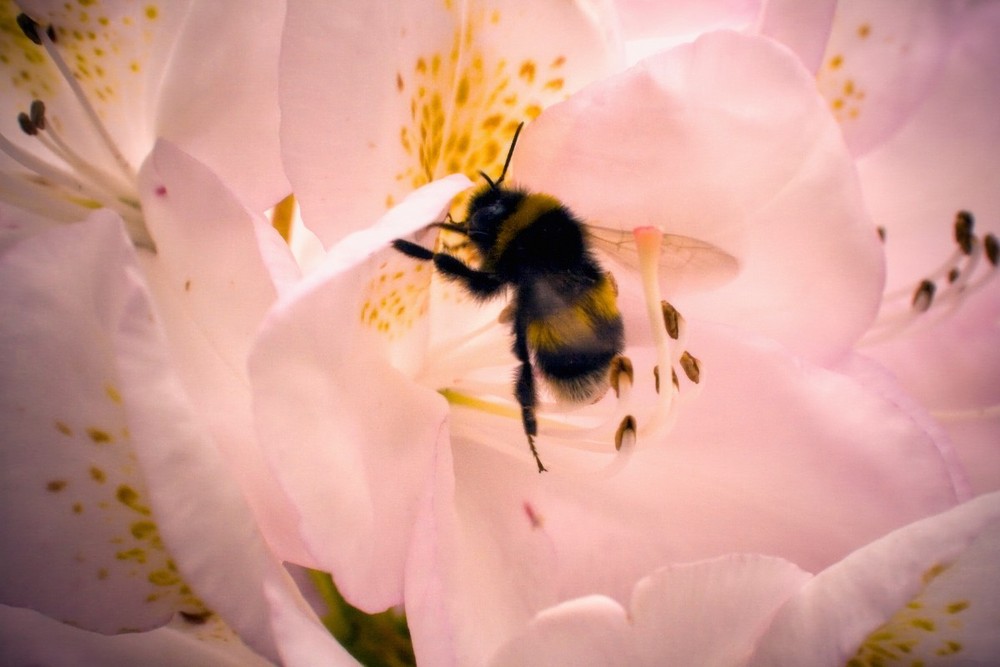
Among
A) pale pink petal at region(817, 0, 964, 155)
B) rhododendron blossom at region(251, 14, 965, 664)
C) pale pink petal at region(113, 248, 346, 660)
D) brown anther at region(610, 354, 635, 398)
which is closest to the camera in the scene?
pale pink petal at region(113, 248, 346, 660)

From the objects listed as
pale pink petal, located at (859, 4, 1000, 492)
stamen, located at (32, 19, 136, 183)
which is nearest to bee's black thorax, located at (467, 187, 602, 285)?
stamen, located at (32, 19, 136, 183)

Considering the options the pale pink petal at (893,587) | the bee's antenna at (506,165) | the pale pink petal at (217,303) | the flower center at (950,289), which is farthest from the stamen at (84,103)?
the flower center at (950,289)

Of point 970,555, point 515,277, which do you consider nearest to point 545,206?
point 515,277

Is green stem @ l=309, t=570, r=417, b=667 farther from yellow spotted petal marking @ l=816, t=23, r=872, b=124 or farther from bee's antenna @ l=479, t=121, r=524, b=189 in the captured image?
yellow spotted petal marking @ l=816, t=23, r=872, b=124

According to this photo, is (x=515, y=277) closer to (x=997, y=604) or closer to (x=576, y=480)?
(x=576, y=480)

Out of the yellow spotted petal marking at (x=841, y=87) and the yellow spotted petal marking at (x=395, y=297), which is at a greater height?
the yellow spotted petal marking at (x=395, y=297)

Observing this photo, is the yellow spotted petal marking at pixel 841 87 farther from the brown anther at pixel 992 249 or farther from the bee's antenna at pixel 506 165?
the bee's antenna at pixel 506 165

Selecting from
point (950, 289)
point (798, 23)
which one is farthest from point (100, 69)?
point (950, 289)
